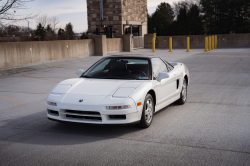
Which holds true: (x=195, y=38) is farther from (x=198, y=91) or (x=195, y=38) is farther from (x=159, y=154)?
(x=159, y=154)

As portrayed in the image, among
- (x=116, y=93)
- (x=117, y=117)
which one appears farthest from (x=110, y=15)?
(x=117, y=117)

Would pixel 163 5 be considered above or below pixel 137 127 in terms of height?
above

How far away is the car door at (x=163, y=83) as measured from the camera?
6539 millimetres

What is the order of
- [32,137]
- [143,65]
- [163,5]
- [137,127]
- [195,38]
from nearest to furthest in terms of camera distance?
1. [32,137]
2. [137,127]
3. [143,65]
4. [195,38]
5. [163,5]

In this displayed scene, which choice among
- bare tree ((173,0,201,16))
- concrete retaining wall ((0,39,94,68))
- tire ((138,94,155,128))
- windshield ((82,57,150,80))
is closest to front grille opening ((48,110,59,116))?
windshield ((82,57,150,80))

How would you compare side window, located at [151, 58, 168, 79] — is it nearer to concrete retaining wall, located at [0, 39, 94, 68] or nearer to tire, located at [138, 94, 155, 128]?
tire, located at [138, 94, 155, 128]

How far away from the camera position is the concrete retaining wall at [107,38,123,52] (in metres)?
31.8

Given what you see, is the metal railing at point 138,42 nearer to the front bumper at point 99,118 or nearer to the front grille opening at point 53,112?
the front grille opening at point 53,112

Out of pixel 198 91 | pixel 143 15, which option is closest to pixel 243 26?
pixel 143 15

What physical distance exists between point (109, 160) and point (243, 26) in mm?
51324

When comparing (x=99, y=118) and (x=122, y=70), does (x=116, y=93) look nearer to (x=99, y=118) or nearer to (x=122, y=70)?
(x=99, y=118)

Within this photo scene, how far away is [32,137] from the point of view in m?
5.44

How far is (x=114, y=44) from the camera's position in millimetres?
33219

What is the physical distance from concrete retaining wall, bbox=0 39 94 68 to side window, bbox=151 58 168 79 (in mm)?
12349
